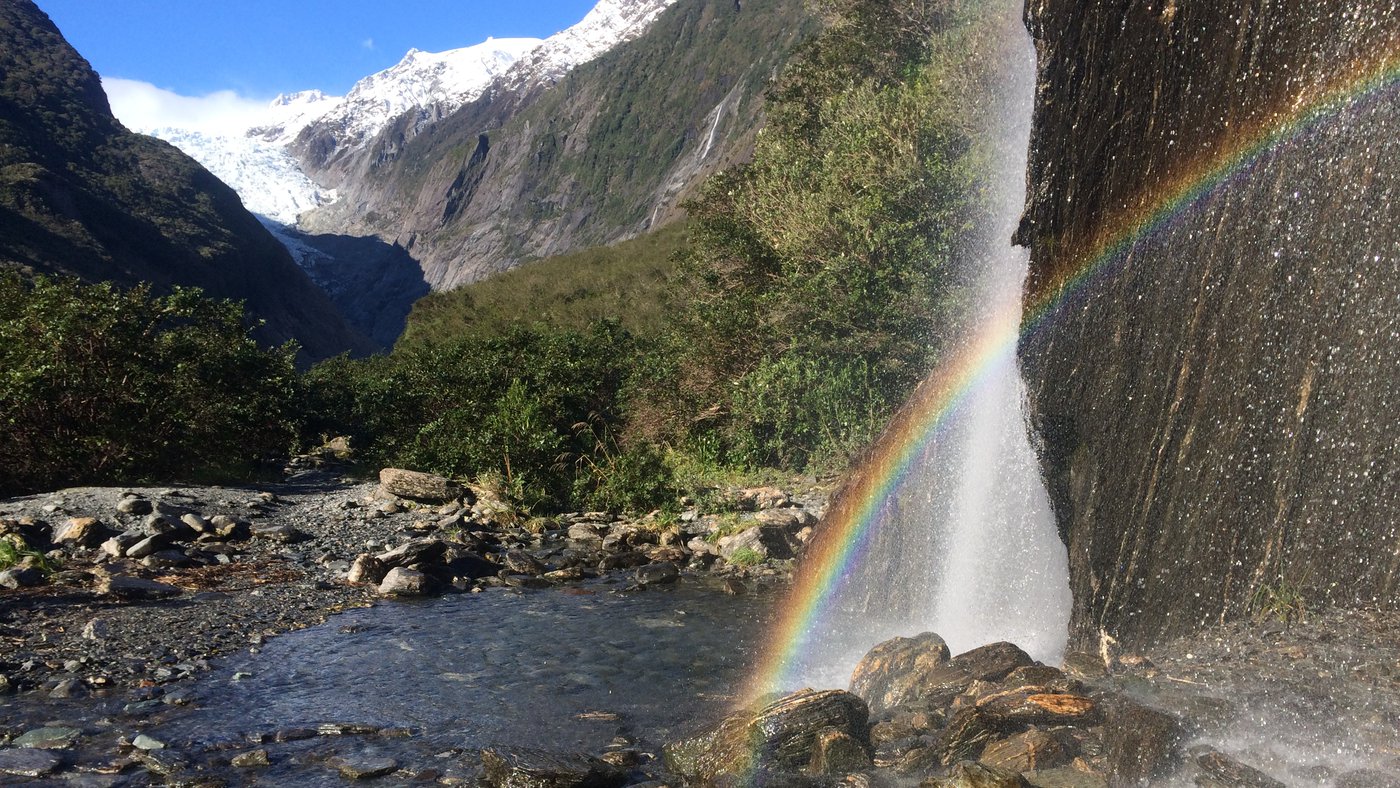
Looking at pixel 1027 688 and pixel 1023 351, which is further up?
pixel 1023 351

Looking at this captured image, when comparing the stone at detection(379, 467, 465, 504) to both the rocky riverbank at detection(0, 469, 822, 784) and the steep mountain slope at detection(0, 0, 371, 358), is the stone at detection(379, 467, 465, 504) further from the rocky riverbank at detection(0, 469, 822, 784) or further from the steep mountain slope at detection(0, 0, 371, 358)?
the steep mountain slope at detection(0, 0, 371, 358)

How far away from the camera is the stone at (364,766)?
686cm

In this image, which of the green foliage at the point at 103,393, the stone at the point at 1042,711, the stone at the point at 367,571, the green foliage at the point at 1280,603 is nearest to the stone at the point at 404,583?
the stone at the point at 367,571

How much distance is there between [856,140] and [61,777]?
1744 centimetres

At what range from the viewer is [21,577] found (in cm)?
1127

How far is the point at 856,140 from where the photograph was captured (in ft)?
64.7

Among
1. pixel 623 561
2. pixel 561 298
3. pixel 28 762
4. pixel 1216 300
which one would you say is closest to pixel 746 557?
pixel 623 561

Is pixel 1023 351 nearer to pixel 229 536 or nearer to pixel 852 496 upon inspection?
pixel 852 496

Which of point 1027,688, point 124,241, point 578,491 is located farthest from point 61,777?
point 124,241

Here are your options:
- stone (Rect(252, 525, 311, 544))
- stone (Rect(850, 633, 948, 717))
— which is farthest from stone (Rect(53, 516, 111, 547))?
stone (Rect(850, 633, 948, 717))

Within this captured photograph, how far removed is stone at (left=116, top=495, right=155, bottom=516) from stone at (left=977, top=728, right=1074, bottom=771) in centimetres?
1379

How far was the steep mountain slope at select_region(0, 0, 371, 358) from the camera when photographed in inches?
3098

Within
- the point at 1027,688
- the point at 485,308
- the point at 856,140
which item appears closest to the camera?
the point at 1027,688

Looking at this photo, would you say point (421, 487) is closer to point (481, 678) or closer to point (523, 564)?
point (523, 564)
